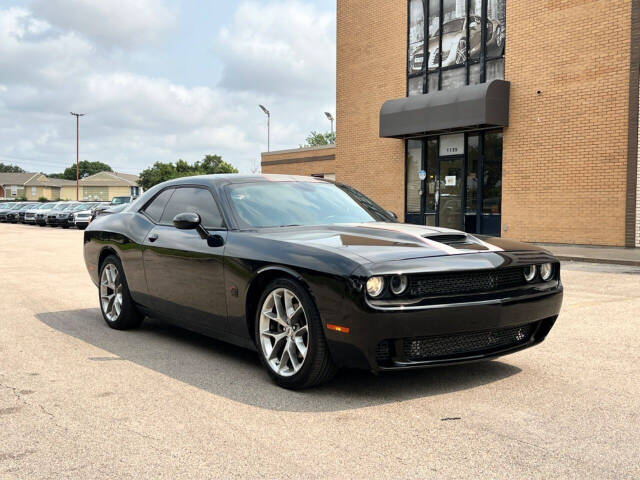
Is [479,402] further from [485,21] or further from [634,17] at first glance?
[485,21]

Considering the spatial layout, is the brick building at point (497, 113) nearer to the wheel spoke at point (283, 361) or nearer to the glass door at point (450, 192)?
the glass door at point (450, 192)

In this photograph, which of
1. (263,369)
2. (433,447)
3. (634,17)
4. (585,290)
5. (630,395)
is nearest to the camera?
(433,447)

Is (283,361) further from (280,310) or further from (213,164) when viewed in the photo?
(213,164)

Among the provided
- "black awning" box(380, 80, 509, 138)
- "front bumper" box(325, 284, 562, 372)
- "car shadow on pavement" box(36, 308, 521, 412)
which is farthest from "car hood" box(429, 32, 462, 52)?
"front bumper" box(325, 284, 562, 372)

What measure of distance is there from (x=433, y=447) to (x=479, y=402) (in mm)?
844

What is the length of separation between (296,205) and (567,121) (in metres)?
14.8

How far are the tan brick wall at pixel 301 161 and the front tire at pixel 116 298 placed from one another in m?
26.1

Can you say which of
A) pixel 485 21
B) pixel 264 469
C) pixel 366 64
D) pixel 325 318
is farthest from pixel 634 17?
pixel 264 469

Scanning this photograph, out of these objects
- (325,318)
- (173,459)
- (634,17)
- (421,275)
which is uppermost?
(634,17)

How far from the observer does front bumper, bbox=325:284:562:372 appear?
3816 mm

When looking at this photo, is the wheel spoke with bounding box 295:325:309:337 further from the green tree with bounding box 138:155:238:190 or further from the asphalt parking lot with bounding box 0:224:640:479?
the green tree with bounding box 138:155:238:190

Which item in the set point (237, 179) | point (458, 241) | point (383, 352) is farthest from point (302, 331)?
point (237, 179)

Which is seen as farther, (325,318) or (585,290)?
(585,290)

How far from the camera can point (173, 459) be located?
3.16 m
